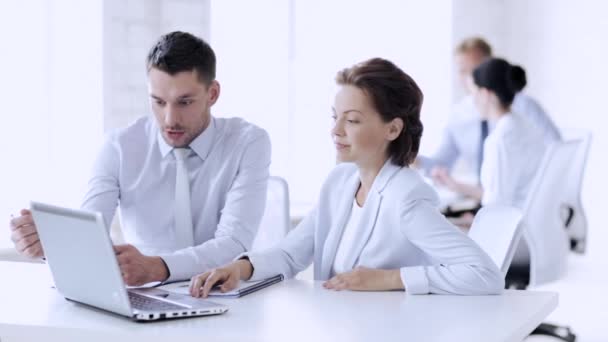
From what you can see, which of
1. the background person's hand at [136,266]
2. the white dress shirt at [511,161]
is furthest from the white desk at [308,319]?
the white dress shirt at [511,161]

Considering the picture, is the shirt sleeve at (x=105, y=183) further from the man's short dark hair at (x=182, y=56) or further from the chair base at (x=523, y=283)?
the chair base at (x=523, y=283)

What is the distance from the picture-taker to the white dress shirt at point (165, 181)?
7.98 feet

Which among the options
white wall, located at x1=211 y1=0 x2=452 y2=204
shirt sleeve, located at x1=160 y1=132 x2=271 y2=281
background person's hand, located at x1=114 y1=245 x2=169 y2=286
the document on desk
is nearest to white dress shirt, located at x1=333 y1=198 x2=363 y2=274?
the document on desk

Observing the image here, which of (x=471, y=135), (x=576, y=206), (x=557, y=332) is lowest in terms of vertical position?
(x=557, y=332)

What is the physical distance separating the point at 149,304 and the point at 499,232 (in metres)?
0.91

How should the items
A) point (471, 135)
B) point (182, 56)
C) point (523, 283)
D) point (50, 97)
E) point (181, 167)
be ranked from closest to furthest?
point (182, 56), point (181, 167), point (50, 97), point (523, 283), point (471, 135)

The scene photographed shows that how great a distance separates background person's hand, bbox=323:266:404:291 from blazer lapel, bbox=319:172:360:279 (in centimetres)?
21

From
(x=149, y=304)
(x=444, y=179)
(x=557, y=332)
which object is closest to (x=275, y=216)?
(x=149, y=304)

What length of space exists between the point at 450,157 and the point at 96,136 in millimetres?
2023

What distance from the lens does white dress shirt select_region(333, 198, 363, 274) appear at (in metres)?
2.07

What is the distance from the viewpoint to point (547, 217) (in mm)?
3488

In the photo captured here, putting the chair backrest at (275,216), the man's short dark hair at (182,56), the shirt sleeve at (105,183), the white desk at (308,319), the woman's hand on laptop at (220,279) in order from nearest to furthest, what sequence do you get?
the white desk at (308,319), the woman's hand on laptop at (220,279), the man's short dark hair at (182,56), the shirt sleeve at (105,183), the chair backrest at (275,216)

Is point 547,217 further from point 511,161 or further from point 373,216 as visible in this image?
point 373,216

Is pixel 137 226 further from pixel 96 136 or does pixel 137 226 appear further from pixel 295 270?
pixel 96 136
